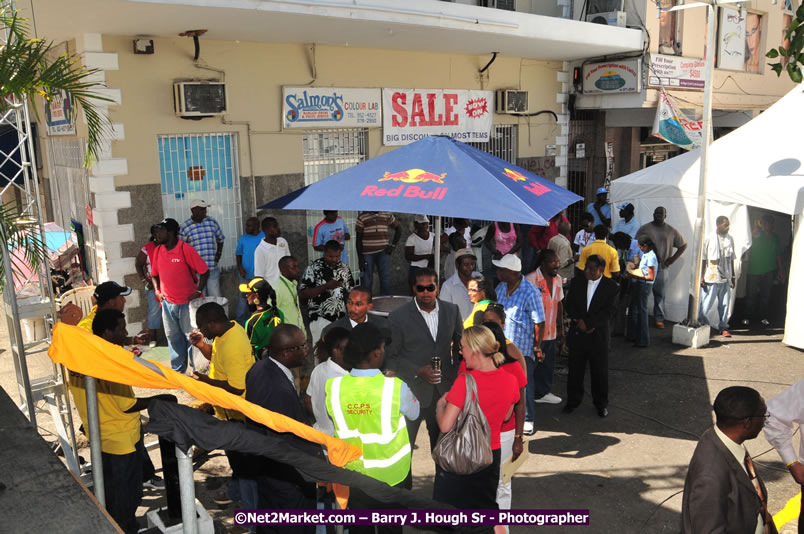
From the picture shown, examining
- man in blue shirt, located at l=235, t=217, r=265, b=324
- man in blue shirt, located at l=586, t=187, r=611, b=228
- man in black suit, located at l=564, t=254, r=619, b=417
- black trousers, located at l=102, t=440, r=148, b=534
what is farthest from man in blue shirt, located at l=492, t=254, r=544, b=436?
man in blue shirt, located at l=586, t=187, r=611, b=228

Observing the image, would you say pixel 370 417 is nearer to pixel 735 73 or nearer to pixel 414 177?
pixel 414 177

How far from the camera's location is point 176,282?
802cm

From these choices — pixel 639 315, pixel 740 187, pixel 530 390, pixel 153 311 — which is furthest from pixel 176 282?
pixel 740 187

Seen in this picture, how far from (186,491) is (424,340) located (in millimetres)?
3179

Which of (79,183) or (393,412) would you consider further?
(79,183)

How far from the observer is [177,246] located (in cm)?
815

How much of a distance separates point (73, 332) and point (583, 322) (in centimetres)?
528

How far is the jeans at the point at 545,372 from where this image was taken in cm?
721

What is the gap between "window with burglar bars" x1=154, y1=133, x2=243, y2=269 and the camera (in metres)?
9.95

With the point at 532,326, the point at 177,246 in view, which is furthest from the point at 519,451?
the point at 177,246

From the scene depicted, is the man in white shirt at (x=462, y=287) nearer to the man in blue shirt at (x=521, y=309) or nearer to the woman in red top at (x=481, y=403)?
the man in blue shirt at (x=521, y=309)

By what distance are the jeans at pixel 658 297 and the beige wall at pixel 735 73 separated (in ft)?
19.4

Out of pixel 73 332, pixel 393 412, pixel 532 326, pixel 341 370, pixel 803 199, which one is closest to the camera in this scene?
pixel 73 332

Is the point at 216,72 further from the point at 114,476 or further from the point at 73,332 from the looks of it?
the point at 73,332
